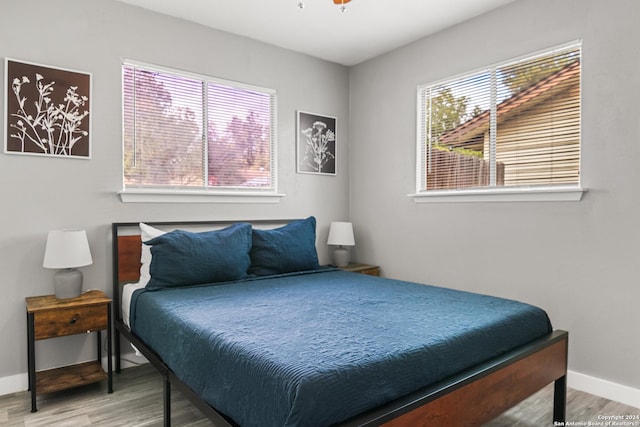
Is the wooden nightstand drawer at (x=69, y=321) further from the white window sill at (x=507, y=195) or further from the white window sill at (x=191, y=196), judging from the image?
the white window sill at (x=507, y=195)

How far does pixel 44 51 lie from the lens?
276 cm

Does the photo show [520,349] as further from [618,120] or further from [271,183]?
[271,183]

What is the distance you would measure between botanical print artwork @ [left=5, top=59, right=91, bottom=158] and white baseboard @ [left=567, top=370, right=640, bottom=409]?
3572mm

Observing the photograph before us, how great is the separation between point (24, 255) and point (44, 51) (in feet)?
4.34

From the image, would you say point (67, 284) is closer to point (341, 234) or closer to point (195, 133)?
point (195, 133)

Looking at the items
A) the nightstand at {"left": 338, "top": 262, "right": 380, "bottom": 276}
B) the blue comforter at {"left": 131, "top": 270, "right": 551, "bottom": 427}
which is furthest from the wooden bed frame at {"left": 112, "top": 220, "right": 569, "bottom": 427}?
the nightstand at {"left": 338, "top": 262, "right": 380, "bottom": 276}

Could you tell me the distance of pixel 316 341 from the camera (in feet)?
5.46

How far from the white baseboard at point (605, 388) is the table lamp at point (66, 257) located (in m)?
3.21

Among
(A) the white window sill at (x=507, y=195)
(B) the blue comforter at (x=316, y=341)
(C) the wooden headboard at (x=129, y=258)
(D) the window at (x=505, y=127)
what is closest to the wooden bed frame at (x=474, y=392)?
(B) the blue comforter at (x=316, y=341)

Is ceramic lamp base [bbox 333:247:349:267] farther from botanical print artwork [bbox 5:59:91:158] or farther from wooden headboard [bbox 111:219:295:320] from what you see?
botanical print artwork [bbox 5:59:91:158]

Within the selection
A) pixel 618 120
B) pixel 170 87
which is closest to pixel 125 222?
pixel 170 87

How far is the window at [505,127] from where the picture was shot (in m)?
2.84

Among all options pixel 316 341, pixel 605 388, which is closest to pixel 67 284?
pixel 316 341

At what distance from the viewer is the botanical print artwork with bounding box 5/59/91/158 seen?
265cm
